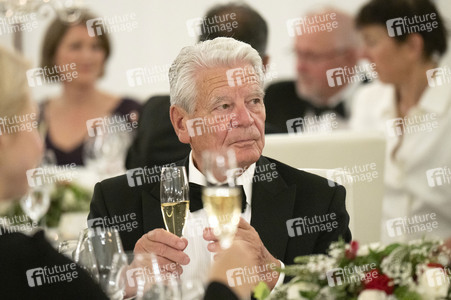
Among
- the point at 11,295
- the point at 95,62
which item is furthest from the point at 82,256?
the point at 95,62

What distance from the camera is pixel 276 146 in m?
3.01

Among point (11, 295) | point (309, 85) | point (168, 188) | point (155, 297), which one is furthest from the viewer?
point (309, 85)

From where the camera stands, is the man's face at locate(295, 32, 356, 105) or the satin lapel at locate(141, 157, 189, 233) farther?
the man's face at locate(295, 32, 356, 105)

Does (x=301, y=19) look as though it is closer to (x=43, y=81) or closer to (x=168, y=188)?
(x=43, y=81)

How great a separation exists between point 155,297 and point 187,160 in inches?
48.8

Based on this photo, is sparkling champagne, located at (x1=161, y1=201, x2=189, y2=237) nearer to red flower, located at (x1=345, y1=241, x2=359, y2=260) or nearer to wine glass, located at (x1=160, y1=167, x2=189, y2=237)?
wine glass, located at (x1=160, y1=167, x2=189, y2=237)

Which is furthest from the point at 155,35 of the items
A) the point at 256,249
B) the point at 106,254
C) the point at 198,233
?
the point at 106,254

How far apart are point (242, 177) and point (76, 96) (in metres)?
3.16

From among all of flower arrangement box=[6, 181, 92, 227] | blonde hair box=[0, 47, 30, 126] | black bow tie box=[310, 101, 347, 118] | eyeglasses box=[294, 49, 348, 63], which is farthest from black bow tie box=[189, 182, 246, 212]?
black bow tie box=[310, 101, 347, 118]

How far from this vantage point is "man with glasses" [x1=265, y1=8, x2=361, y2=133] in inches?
208

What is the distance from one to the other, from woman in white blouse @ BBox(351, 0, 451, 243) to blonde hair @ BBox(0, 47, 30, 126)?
90.5 inches

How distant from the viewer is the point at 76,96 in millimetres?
5805

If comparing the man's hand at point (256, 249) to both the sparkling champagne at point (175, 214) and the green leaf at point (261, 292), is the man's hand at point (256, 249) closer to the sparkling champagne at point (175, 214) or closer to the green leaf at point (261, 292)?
the sparkling champagne at point (175, 214)

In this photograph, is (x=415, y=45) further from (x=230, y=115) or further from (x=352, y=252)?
(x=352, y=252)
